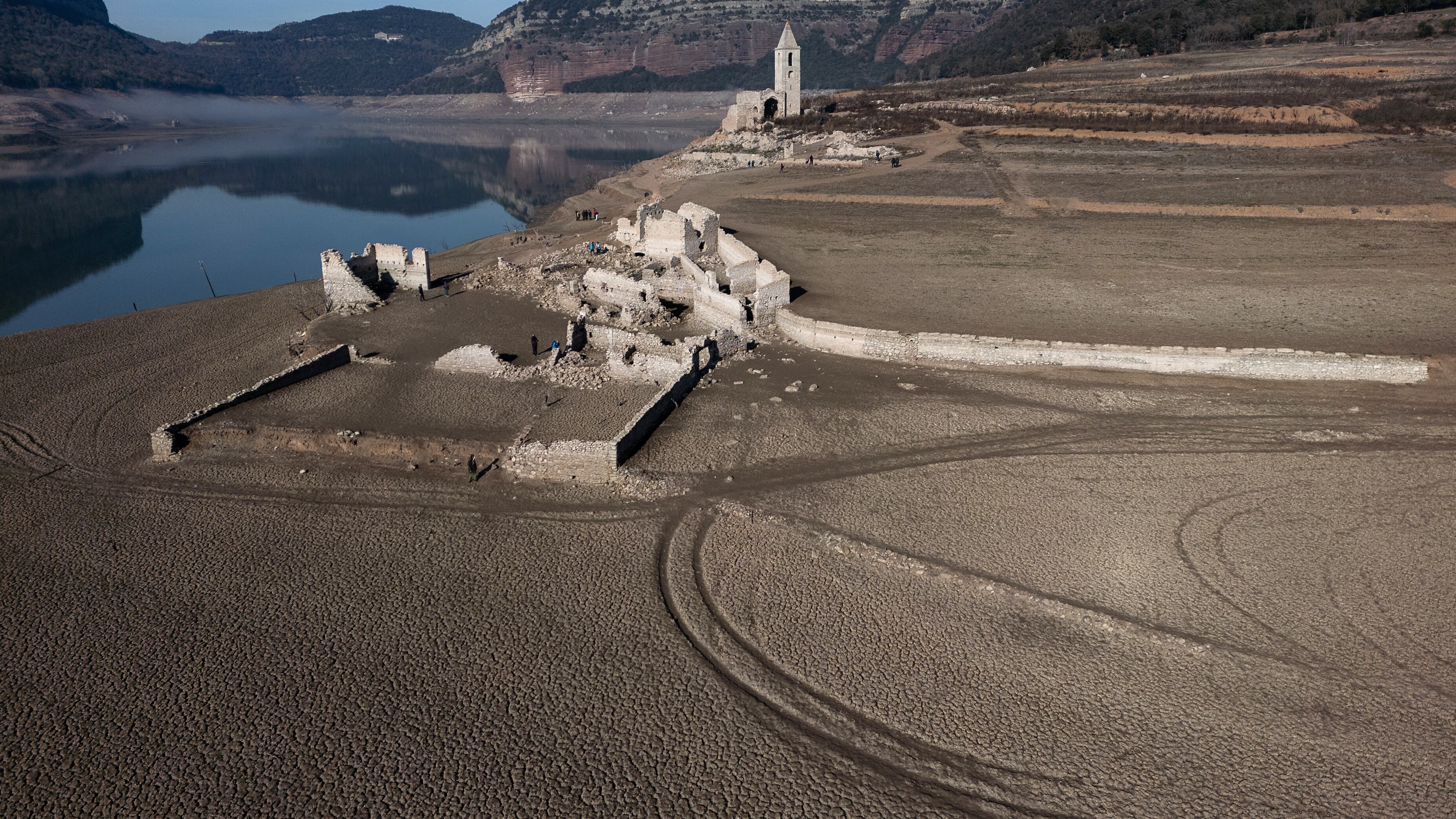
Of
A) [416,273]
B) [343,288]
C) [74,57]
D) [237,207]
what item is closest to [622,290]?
[416,273]

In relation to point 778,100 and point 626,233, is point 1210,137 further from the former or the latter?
point 626,233

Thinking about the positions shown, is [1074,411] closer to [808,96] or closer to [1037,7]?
[808,96]

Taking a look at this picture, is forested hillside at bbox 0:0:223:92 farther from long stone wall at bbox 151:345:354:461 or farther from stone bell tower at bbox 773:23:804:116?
long stone wall at bbox 151:345:354:461

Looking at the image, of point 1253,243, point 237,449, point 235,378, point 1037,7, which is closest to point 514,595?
point 237,449

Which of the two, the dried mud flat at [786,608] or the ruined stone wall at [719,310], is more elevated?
the ruined stone wall at [719,310]

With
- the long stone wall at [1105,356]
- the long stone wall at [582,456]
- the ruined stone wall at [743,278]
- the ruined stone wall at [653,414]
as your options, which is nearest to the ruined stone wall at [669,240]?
the ruined stone wall at [743,278]

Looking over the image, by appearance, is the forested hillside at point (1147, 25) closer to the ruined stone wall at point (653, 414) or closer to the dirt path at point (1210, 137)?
the dirt path at point (1210, 137)
